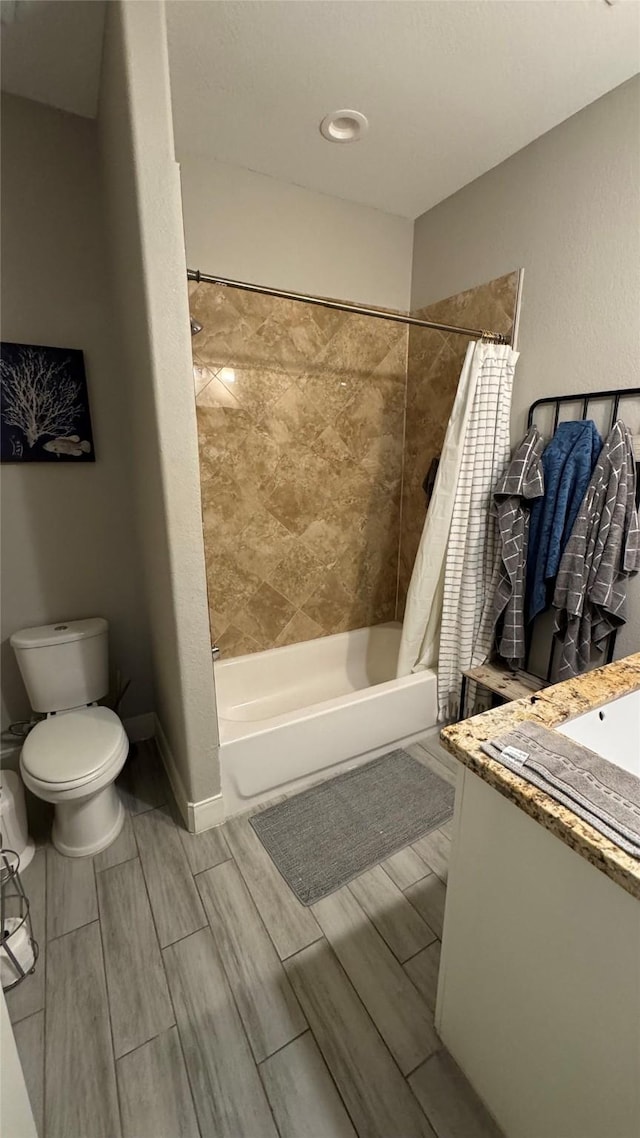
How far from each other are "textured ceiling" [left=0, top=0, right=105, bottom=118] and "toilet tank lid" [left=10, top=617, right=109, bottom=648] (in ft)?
6.29

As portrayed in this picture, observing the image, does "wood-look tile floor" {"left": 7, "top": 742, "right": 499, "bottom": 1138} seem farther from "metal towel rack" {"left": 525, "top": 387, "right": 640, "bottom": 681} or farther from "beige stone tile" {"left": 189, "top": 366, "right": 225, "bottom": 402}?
"beige stone tile" {"left": 189, "top": 366, "right": 225, "bottom": 402}

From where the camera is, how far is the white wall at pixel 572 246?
1.55 m

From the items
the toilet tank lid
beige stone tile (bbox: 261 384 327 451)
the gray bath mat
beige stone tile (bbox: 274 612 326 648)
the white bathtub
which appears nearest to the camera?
the white bathtub

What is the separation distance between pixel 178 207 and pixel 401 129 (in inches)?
45.9

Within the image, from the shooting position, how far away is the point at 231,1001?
3.79 ft

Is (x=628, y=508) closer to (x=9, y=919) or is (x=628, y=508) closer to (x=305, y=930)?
(x=305, y=930)

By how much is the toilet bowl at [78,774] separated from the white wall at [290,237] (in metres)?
2.01

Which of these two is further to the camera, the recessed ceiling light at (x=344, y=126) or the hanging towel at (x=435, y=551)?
the hanging towel at (x=435, y=551)

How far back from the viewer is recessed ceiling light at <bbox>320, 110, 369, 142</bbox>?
5.39 feet

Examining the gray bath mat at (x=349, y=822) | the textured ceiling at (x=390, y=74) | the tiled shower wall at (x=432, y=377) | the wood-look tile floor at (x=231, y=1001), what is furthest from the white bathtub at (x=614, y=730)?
the textured ceiling at (x=390, y=74)

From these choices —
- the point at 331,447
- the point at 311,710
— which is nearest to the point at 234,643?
the point at 311,710

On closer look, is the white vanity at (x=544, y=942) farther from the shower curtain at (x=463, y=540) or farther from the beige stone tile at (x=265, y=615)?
the beige stone tile at (x=265, y=615)

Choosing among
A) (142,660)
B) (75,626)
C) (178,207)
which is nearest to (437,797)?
(142,660)

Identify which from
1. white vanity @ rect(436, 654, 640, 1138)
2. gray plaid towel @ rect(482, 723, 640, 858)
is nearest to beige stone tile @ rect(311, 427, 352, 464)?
white vanity @ rect(436, 654, 640, 1138)
